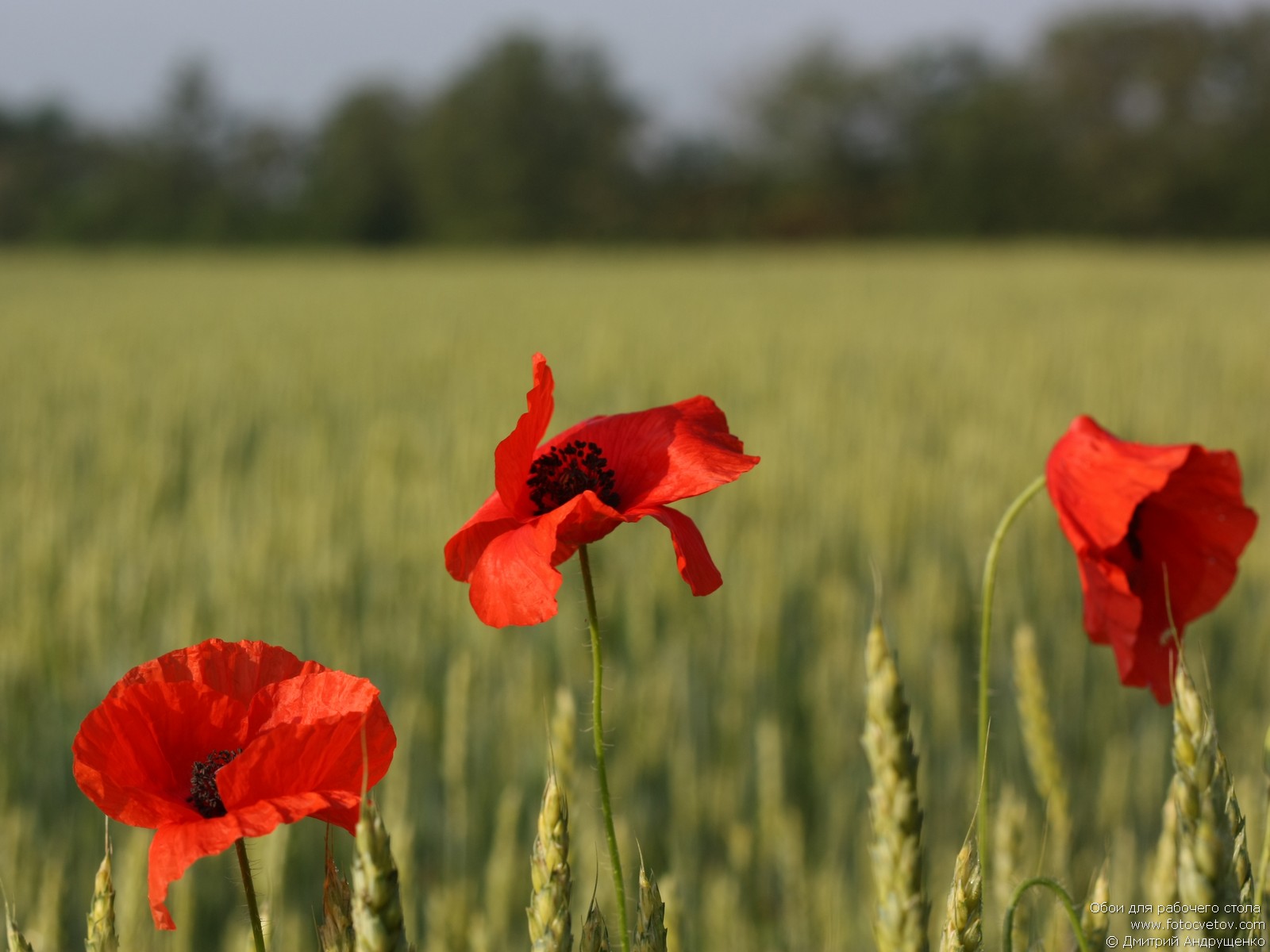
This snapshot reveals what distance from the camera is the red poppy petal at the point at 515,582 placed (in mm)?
434

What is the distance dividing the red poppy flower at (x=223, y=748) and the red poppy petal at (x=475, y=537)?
7cm

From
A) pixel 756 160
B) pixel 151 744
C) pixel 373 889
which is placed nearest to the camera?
pixel 373 889

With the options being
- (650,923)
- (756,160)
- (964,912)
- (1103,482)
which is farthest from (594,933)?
(756,160)

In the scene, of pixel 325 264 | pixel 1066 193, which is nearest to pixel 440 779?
pixel 325 264

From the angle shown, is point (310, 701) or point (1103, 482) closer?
point (310, 701)

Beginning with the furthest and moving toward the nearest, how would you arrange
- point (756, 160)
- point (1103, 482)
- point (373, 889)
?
point (756, 160)
point (1103, 482)
point (373, 889)

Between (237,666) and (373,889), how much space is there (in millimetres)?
149

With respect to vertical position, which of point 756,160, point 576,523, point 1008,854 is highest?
point 756,160

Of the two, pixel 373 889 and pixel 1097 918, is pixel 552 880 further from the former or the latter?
pixel 1097 918

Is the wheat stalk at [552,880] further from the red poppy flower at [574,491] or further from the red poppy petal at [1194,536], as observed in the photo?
the red poppy petal at [1194,536]

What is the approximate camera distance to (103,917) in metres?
0.38

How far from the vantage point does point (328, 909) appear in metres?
0.39

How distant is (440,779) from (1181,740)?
1415 mm

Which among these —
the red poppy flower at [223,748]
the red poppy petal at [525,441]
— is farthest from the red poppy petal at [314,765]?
the red poppy petal at [525,441]
